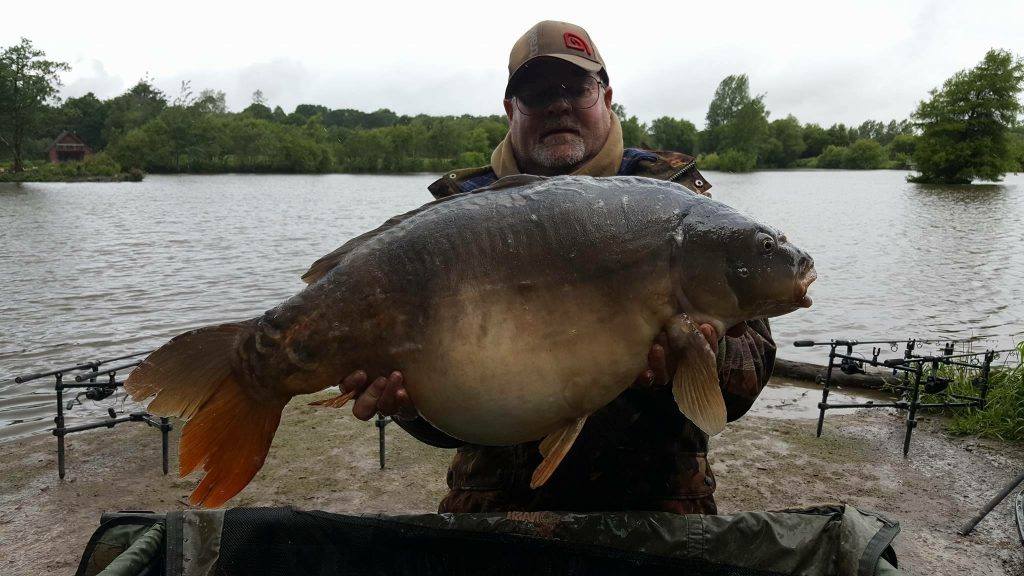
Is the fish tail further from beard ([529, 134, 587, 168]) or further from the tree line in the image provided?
the tree line

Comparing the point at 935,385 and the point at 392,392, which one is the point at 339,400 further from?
the point at 935,385

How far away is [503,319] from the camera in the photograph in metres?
1.38

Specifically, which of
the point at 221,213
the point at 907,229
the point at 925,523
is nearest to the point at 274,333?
the point at 925,523

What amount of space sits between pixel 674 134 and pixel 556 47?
73.9m

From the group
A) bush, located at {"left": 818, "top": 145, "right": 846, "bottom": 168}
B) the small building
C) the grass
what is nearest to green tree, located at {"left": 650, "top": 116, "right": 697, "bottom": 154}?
bush, located at {"left": 818, "top": 145, "right": 846, "bottom": 168}

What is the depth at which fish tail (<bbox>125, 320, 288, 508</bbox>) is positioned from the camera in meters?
1.44

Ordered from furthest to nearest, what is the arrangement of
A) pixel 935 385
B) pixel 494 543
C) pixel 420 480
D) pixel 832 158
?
1. pixel 832 158
2. pixel 935 385
3. pixel 420 480
4. pixel 494 543

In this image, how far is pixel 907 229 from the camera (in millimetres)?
17719

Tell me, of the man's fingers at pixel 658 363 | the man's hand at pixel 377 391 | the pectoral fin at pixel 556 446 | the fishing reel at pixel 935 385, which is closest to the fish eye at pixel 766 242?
the man's fingers at pixel 658 363

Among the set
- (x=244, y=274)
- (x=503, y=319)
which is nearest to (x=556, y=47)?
(x=503, y=319)

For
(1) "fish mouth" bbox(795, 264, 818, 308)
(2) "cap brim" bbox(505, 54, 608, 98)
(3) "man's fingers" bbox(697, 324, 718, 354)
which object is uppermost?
(2) "cap brim" bbox(505, 54, 608, 98)

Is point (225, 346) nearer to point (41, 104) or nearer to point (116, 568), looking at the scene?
point (116, 568)

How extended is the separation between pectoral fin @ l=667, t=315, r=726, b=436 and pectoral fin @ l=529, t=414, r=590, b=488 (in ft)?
0.73

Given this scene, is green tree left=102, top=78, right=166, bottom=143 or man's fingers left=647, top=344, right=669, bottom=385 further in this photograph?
green tree left=102, top=78, right=166, bottom=143
